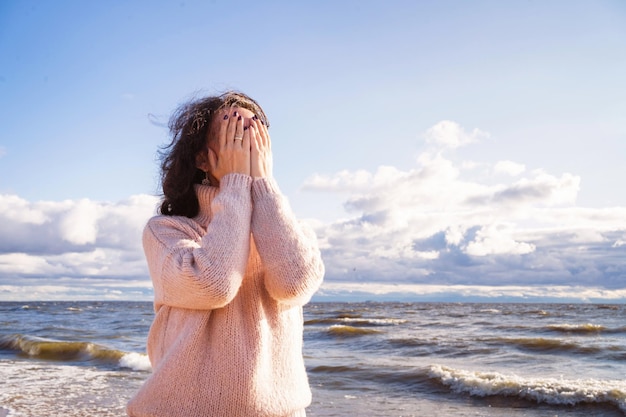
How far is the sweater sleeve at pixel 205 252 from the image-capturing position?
202 centimetres

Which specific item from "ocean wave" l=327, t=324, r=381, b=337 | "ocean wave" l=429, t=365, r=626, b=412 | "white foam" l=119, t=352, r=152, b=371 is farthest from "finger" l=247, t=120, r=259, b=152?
"ocean wave" l=327, t=324, r=381, b=337

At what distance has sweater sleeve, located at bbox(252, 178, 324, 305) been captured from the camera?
6.89 feet

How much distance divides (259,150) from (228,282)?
591 mm

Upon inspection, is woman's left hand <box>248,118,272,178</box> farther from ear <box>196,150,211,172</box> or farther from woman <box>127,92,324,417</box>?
ear <box>196,150,211,172</box>

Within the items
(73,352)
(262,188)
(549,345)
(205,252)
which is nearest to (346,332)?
(549,345)

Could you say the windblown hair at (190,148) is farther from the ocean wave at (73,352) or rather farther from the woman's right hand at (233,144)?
the ocean wave at (73,352)

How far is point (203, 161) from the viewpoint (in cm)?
245

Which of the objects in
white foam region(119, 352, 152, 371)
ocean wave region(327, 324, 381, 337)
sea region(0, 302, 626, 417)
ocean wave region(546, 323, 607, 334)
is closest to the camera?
sea region(0, 302, 626, 417)

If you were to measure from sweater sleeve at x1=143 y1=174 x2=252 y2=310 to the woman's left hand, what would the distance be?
7cm

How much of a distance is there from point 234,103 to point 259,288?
79 cm

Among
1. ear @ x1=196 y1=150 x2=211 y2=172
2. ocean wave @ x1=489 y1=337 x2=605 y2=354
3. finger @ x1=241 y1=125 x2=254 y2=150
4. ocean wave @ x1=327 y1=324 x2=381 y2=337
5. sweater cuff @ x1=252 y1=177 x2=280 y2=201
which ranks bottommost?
ocean wave @ x1=489 y1=337 x2=605 y2=354

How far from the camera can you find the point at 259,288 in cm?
220

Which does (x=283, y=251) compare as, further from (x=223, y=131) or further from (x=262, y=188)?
(x=223, y=131)

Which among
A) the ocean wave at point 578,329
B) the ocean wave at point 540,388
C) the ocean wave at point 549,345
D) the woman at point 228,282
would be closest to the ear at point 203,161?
the woman at point 228,282
